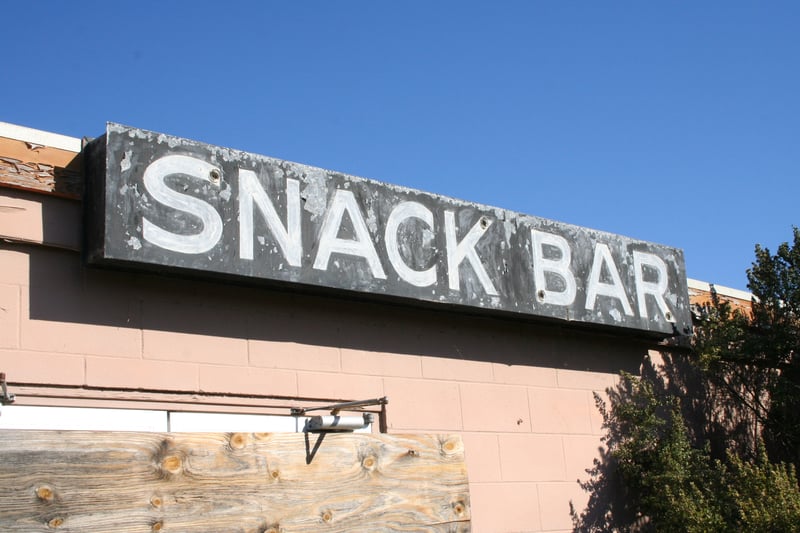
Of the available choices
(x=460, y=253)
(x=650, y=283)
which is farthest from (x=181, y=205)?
(x=650, y=283)

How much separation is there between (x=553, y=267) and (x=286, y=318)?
8.00 ft

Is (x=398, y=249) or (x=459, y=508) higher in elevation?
(x=398, y=249)

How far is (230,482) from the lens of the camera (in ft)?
18.5

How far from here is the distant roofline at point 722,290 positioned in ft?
30.5

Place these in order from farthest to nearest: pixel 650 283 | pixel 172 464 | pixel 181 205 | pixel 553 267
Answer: pixel 650 283
pixel 553 267
pixel 181 205
pixel 172 464

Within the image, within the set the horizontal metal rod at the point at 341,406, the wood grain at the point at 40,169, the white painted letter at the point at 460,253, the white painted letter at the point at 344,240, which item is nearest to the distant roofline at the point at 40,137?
the wood grain at the point at 40,169

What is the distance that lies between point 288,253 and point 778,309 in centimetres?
512

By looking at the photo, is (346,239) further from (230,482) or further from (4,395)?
(4,395)

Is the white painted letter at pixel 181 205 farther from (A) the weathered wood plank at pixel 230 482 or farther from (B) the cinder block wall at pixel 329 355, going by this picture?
(A) the weathered wood plank at pixel 230 482

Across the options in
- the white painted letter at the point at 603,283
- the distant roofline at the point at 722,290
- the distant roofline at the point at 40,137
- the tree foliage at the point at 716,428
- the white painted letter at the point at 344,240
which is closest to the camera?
the distant roofline at the point at 40,137

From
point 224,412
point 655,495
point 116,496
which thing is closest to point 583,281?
point 655,495

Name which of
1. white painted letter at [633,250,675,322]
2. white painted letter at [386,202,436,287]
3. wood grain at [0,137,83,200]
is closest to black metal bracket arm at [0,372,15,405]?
wood grain at [0,137,83,200]

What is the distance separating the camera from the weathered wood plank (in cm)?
502

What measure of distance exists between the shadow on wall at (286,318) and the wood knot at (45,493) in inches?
39.1
